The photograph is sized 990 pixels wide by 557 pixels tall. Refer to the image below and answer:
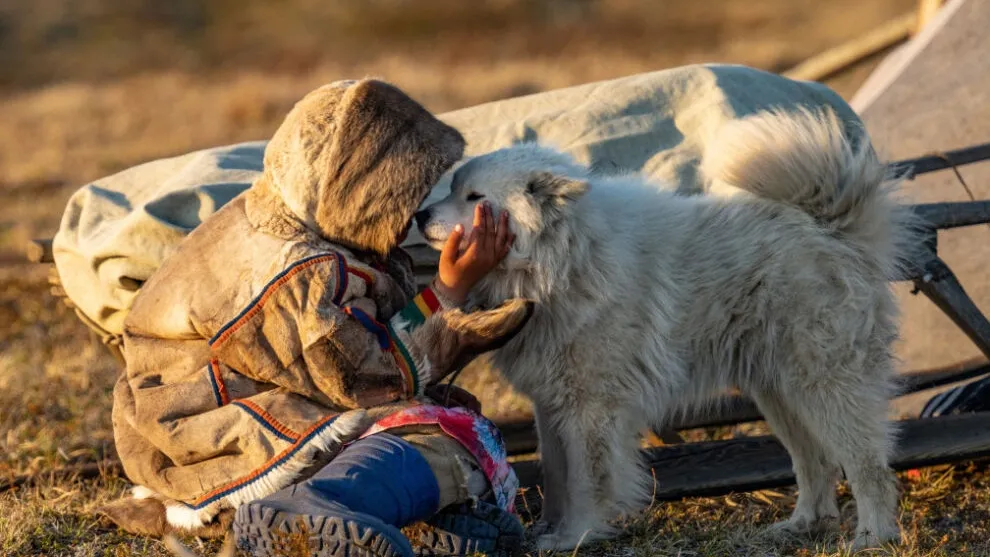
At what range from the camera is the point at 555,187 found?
12.2ft

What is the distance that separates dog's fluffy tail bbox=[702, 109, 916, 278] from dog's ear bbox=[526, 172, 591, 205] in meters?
0.58

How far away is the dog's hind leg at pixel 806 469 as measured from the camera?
413 cm

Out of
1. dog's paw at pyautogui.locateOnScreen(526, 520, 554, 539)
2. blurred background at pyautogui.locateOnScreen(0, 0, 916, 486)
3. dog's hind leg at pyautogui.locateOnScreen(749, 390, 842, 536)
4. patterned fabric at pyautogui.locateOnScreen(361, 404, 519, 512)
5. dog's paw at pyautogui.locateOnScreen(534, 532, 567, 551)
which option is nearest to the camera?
patterned fabric at pyautogui.locateOnScreen(361, 404, 519, 512)

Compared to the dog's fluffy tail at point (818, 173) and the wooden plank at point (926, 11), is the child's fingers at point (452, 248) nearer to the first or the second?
the dog's fluffy tail at point (818, 173)

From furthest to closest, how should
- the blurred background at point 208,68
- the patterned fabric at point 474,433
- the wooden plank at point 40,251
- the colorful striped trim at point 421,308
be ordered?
the blurred background at point 208,68
the wooden plank at point 40,251
the colorful striped trim at point 421,308
the patterned fabric at point 474,433

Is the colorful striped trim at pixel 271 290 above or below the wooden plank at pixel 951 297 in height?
above

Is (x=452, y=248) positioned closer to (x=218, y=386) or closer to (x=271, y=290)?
(x=271, y=290)

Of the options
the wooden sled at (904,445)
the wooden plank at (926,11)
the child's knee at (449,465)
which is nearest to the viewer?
the child's knee at (449,465)

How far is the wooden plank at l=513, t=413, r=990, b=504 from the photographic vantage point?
4312 millimetres

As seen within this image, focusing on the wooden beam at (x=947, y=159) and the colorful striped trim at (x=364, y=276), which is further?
the wooden beam at (x=947, y=159)

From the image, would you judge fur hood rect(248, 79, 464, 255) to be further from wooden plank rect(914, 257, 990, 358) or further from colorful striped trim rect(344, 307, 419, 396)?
wooden plank rect(914, 257, 990, 358)

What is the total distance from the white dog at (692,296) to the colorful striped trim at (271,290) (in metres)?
0.51

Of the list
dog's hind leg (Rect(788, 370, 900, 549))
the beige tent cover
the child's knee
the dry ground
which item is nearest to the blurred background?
the dry ground

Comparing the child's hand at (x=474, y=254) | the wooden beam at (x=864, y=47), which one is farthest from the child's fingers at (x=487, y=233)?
the wooden beam at (x=864, y=47)
